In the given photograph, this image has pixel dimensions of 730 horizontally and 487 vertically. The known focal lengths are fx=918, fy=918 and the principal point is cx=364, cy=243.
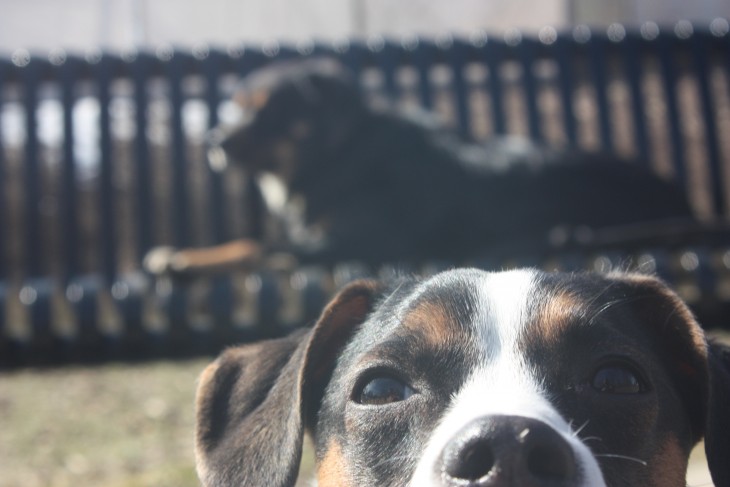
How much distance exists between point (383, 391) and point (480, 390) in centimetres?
26

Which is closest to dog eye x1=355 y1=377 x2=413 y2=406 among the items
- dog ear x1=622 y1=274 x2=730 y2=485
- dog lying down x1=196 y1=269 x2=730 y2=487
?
dog lying down x1=196 y1=269 x2=730 y2=487

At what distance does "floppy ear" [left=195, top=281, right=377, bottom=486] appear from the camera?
7.95 ft

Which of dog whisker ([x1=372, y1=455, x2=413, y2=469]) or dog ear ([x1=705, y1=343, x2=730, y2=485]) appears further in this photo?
dog ear ([x1=705, y1=343, x2=730, y2=485])

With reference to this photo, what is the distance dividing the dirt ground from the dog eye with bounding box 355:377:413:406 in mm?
1007

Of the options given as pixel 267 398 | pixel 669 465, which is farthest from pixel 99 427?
pixel 669 465

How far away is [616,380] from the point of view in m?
2.19

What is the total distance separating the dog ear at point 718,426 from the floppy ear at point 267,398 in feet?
3.15

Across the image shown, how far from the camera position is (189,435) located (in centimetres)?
491

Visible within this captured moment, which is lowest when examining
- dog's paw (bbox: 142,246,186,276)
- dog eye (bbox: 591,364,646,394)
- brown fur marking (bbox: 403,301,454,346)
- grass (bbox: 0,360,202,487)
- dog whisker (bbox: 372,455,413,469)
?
grass (bbox: 0,360,202,487)

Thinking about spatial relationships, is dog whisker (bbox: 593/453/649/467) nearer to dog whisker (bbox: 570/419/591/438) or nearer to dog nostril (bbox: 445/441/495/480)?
dog whisker (bbox: 570/419/591/438)

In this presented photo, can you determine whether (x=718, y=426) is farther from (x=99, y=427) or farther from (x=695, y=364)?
(x=99, y=427)

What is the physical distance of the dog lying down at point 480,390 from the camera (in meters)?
1.90

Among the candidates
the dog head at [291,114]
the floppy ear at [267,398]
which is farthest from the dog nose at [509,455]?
the dog head at [291,114]

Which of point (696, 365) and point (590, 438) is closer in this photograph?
point (590, 438)
